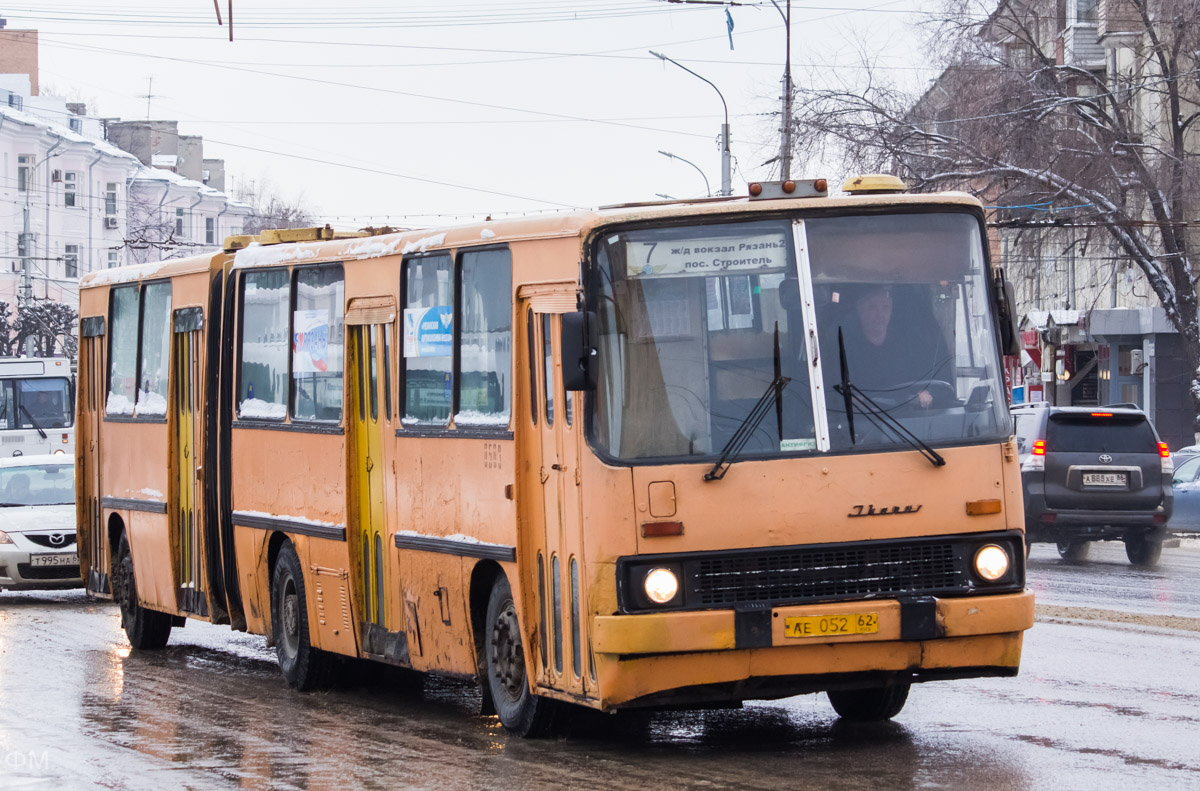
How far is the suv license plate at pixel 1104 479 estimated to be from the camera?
23062 millimetres

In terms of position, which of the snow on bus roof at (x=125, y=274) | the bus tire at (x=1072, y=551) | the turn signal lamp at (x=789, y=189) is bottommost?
the bus tire at (x=1072, y=551)

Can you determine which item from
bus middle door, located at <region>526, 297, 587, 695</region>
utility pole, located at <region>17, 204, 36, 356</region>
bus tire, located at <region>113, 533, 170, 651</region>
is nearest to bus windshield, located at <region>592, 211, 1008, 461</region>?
bus middle door, located at <region>526, 297, 587, 695</region>

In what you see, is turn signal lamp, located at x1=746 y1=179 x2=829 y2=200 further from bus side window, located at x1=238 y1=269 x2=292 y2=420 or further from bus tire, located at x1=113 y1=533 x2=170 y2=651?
bus tire, located at x1=113 y1=533 x2=170 y2=651

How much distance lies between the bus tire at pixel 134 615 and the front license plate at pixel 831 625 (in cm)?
790

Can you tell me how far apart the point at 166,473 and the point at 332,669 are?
9.99 ft

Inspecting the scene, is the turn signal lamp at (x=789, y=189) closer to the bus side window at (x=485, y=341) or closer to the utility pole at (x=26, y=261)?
the bus side window at (x=485, y=341)

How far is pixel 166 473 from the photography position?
603 inches

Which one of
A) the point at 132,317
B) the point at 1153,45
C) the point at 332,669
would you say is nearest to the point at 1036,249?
the point at 1153,45

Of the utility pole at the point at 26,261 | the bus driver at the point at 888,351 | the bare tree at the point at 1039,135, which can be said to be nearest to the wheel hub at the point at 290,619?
the bus driver at the point at 888,351

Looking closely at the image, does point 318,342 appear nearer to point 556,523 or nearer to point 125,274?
point 556,523

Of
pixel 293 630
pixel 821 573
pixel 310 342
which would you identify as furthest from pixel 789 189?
pixel 293 630

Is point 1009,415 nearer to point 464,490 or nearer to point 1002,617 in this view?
point 1002,617

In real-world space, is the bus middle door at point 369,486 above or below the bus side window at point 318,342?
below

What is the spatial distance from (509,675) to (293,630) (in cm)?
321
